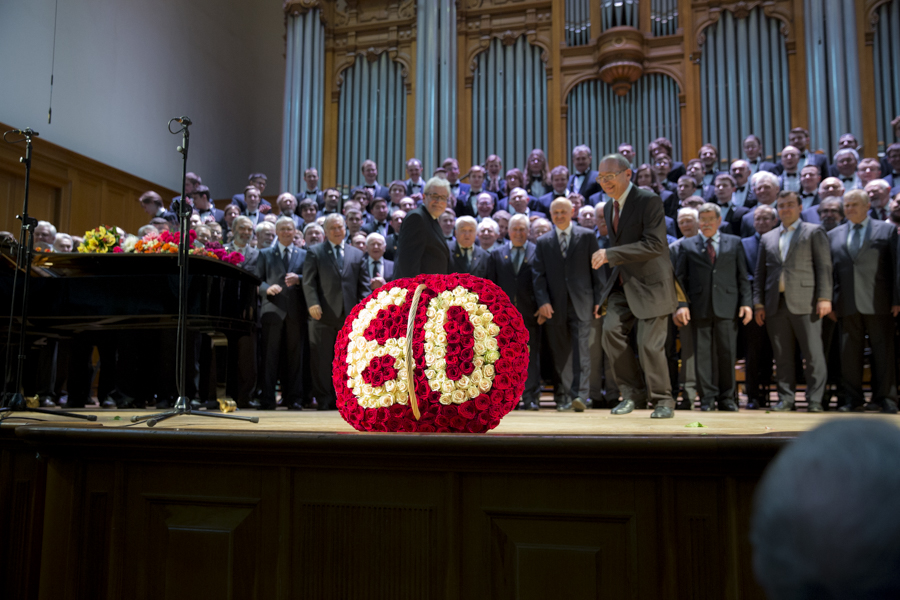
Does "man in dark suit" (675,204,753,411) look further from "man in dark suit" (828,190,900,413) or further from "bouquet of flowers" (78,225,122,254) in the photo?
"bouquet of flowers" (78,225,122,254)

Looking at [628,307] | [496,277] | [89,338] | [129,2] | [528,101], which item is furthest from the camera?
[528,101]

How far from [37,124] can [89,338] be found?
4812 mm

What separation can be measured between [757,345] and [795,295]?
0.65 metres

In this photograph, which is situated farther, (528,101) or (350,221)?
(528,101)

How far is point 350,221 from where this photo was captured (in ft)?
22.2

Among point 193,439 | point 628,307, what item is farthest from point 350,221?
point 193,439

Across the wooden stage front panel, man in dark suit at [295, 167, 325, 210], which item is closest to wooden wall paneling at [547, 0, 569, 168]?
man in dark suit at [295, 167, 325, 210]

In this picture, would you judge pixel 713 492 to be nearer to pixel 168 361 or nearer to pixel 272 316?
pixel 168 361

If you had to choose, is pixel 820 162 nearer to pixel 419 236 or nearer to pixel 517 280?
pixel 517 280

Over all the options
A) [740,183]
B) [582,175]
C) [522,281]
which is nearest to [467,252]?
[522,281]

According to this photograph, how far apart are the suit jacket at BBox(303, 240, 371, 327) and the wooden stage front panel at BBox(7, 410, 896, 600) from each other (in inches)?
147

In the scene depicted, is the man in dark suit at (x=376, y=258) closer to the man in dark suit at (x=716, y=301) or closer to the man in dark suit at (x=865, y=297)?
the man in dark suit at (x=716, y=301)

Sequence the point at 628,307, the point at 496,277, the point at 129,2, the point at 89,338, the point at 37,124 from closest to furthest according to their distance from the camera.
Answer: the point at 628,307
the point at 89,338
the point at 496,277
the point at 37,124
the point at 129,2

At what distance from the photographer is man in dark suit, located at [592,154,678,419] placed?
3.78 m
